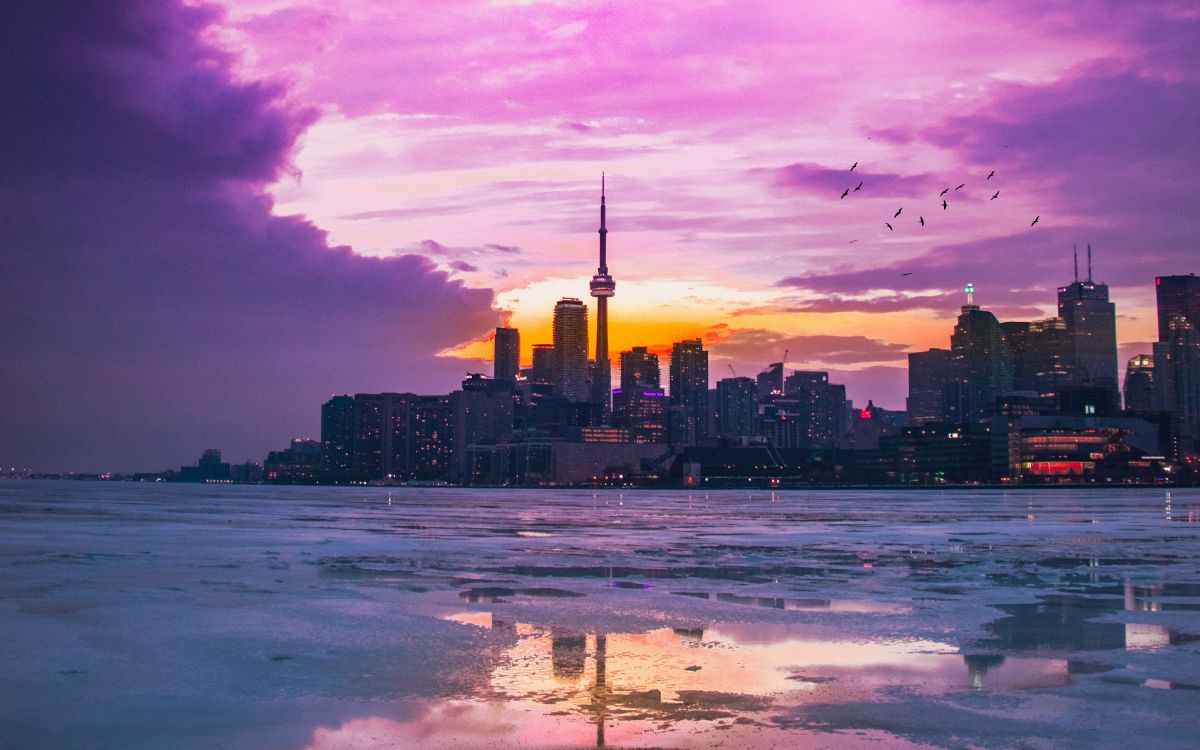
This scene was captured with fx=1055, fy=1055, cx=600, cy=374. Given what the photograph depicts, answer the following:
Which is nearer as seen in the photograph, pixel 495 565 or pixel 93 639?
pixel 93 639

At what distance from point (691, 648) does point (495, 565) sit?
15.6 m

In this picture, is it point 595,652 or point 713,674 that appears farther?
point 595,652

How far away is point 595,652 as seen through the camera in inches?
640

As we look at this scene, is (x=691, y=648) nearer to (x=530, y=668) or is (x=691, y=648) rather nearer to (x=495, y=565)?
(x=530, y=668)

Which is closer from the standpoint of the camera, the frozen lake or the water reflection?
the frozen lake

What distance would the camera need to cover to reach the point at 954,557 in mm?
34938

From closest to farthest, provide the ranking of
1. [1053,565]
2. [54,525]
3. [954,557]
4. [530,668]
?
1. [530,668]
2. [1053,565]
3. [954,557]
4. [54,525]

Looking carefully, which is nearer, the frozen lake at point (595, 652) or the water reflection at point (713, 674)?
the frozen lake at point (595, 652)

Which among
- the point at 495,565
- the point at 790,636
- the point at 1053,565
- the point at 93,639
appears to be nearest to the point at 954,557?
the point at 1053,565

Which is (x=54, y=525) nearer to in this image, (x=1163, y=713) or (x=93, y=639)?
(x=93, y=639)

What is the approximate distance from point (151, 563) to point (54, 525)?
1083 inches

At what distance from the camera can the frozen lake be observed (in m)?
11.6

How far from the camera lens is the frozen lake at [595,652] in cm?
1157

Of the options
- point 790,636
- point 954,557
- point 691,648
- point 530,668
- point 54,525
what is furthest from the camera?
point 54,525
